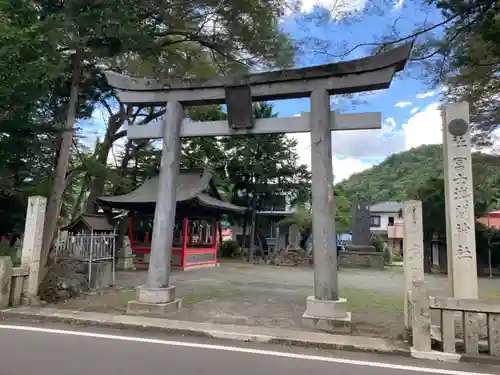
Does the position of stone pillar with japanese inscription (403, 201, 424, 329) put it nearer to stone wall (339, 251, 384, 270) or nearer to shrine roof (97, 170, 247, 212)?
shrine roof (97, 170, 247, 212)

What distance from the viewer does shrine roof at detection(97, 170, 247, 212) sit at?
1703 cm

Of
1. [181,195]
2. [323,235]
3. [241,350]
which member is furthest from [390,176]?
[241,350]

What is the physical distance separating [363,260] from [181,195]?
10.9 meters

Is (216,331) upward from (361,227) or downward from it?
downward

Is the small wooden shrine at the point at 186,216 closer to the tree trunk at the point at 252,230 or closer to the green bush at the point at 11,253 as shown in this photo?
the tree trunk at the point at 252,230

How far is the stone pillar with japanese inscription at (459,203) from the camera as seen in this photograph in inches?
220

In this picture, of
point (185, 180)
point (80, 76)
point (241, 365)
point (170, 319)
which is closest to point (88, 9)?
point (80, 76)

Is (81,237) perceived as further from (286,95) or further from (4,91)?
(286,95)

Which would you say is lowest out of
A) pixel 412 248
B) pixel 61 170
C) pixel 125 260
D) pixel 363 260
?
pixel 125 260

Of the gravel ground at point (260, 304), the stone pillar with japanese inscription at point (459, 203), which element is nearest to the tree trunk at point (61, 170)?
the gravel ground at point (260, 304)

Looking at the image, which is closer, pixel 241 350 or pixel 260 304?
pixel 241 350

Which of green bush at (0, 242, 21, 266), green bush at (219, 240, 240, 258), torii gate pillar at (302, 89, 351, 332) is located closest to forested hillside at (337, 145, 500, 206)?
green bush at (219, 240, 240, 258)

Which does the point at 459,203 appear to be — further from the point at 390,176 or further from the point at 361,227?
the point at 390,176

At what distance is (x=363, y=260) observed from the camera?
854 inches
